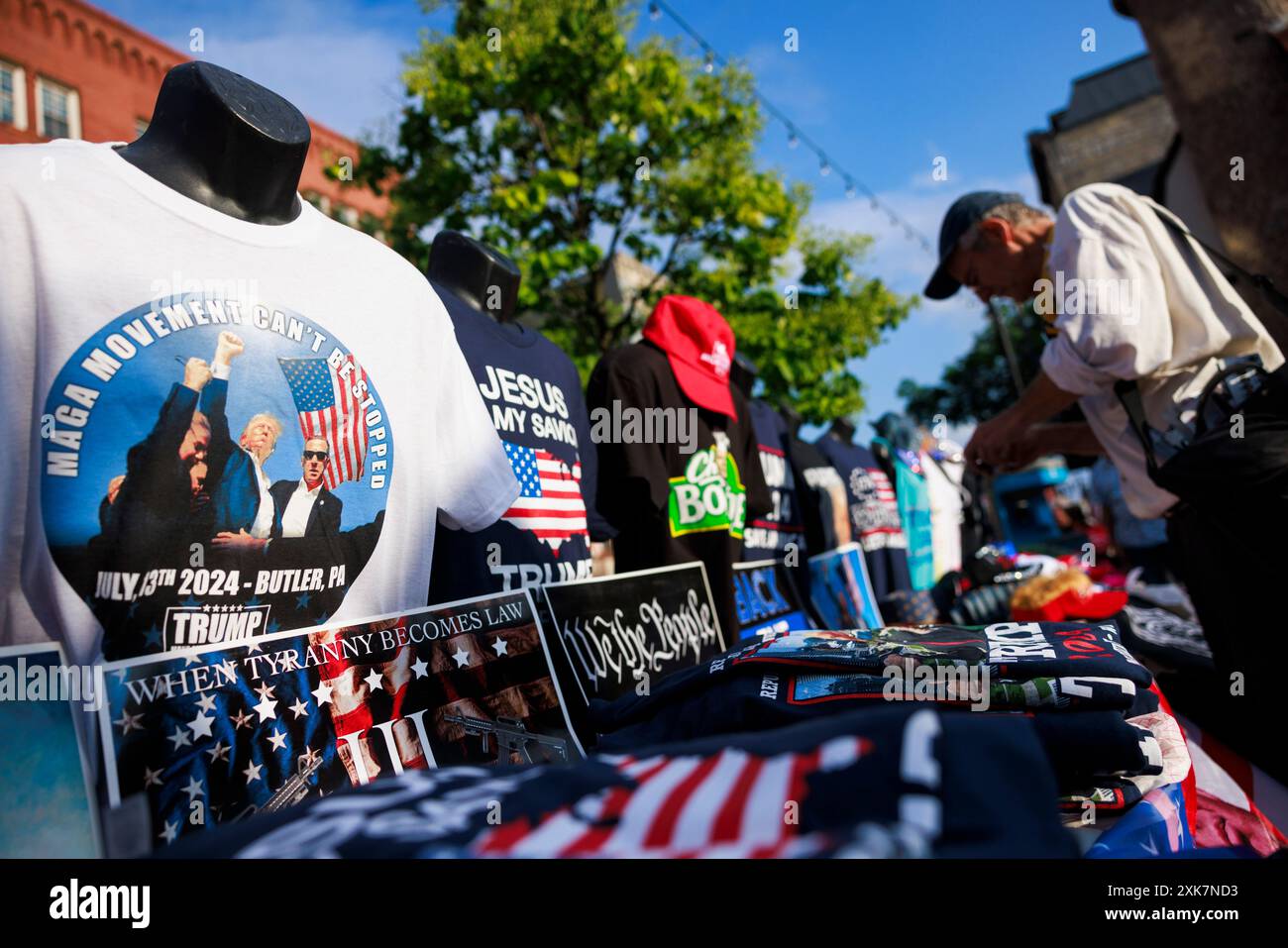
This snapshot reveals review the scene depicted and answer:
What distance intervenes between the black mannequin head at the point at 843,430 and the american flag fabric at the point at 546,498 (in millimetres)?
3842

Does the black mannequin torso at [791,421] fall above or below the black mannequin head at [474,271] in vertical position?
below

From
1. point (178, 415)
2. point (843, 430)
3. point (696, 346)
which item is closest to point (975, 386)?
point (843, 430)

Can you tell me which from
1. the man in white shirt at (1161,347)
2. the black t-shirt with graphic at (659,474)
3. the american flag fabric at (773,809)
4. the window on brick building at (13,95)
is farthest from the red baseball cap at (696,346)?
the window on brick building at (13,95)

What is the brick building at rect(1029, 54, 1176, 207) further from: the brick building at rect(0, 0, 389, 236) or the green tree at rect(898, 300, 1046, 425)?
the brick building at rect(0, 0, 389, 236)

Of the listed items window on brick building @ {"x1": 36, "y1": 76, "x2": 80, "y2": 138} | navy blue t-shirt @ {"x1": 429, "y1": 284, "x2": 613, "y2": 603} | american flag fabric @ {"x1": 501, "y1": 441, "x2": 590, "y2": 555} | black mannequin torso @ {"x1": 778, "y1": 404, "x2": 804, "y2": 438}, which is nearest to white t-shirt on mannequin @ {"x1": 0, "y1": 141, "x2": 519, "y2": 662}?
navy blue t-shirt @ {"x1": 429, "y1": 284, "x2": 613, "y2": 603}

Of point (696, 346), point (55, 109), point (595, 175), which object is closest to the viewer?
point (696, 346)

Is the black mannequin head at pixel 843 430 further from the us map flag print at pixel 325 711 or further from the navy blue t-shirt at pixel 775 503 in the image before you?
the us map flag print at pixel 325 711

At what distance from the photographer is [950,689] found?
1.11m

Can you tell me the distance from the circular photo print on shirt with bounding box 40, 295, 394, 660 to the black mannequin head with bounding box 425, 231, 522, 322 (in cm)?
93

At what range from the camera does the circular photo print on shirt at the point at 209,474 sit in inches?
41.8

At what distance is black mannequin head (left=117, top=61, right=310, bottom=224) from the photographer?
1285 millimetres

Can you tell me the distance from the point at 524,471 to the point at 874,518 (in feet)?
11.9

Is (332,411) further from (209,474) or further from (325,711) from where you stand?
(325,711)

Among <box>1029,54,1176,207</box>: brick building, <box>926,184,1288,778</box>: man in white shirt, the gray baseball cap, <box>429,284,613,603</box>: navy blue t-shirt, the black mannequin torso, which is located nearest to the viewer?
<box>429,284,613,603</box>: navy blue t-shirt
